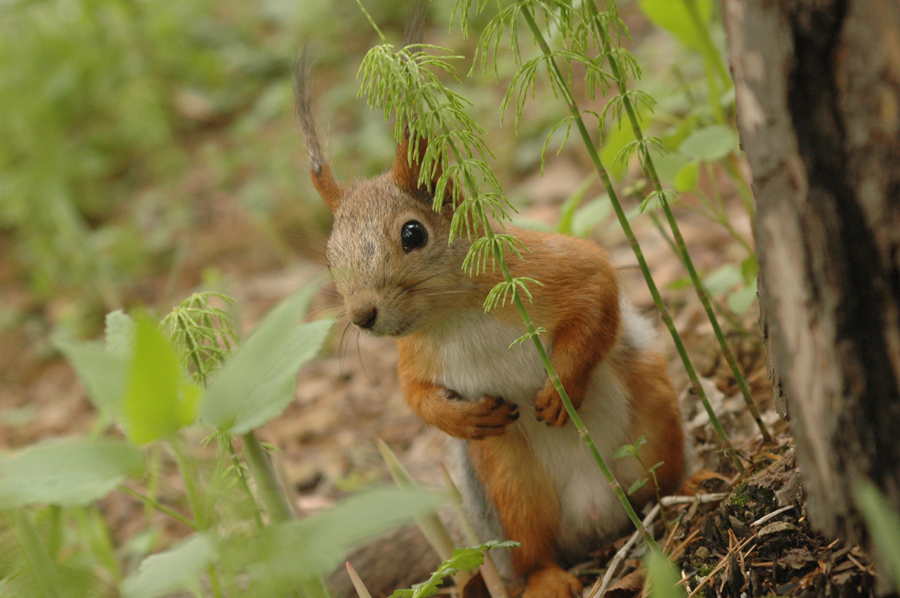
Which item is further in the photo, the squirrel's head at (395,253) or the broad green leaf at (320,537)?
the squirrel's head at (395,253)

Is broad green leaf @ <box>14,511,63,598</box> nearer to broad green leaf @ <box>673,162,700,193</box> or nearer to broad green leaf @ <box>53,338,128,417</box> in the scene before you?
broad green leaf @ <box>53,338,128,417</box>

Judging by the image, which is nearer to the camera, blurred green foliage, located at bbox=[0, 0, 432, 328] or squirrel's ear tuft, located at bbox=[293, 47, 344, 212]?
squirrel's ear tuft, located at bbox=[293, 47, 344, 212]

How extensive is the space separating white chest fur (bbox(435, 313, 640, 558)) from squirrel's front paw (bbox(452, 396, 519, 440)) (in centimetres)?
9

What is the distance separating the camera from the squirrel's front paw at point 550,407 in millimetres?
2016

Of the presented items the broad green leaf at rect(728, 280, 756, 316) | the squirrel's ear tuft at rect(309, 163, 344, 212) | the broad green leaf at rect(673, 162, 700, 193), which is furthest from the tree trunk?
the squirrel's ear tuft at rect(309, 163, 344, 212)

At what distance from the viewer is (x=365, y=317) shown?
77.7 inches

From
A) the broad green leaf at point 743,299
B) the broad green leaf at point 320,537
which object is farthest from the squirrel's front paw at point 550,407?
the broad green leaf at point 320,537

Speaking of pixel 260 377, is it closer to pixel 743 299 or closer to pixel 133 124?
pixel 743 299

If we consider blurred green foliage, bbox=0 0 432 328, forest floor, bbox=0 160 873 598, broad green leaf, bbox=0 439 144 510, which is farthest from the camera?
blurred green foliage, bbox=0 0 432 328

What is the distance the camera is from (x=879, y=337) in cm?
115

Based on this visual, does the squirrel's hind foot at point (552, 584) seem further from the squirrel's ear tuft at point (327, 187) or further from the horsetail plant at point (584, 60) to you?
the squirrel's ear tuft at point (327, 187)

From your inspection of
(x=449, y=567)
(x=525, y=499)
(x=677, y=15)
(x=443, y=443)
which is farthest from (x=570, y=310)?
(x=443, y=443)

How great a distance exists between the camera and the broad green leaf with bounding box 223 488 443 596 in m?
1.01

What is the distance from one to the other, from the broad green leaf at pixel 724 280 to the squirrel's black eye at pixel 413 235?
3.49ft
